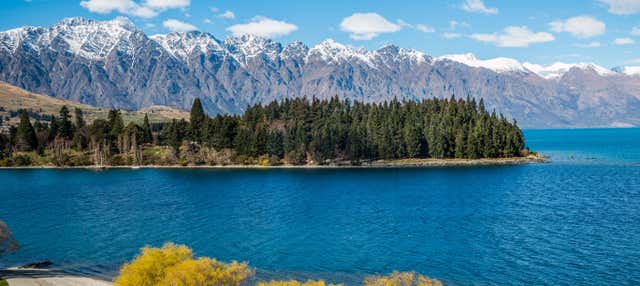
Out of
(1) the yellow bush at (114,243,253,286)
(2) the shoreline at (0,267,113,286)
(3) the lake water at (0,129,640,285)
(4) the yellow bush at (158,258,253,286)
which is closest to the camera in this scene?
(4) the yellow bush at (158,258,253,286)

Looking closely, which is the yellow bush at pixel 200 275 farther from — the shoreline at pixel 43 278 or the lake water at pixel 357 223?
the shoreline at pixel 43 278

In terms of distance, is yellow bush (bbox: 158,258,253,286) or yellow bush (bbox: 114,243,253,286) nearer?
yellow bush (bbox: 158,258,253,286)

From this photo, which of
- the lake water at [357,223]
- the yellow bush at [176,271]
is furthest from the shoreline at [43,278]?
the yellow bush at [176,271]

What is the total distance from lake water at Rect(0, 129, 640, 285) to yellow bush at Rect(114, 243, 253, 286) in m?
17.9

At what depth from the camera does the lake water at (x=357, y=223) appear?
2603 inches

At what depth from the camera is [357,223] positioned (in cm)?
9269

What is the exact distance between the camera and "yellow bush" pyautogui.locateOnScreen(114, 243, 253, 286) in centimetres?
4281

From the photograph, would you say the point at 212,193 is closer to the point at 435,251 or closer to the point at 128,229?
the point at 128,229

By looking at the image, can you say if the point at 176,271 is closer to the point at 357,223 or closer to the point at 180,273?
the point at 180,273

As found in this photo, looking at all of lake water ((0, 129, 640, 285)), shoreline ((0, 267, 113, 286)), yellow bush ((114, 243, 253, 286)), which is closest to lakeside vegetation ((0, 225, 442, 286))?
yellow bush ((114, 243, 253, 286))

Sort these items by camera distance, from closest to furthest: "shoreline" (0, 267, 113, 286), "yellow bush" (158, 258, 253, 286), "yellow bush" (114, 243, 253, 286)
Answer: "yellow bush" (158, 258, 253, 286)
"yellow bush" (114, 243, 253, 286)
"shoreline" (0, 267, 113, 286)

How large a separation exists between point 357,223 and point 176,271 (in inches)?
2084

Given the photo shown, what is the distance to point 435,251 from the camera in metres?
72.8

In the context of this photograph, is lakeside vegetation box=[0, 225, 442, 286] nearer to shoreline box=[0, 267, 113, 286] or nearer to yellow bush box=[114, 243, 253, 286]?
yellow bush box=[114, 243, 253, 286]
